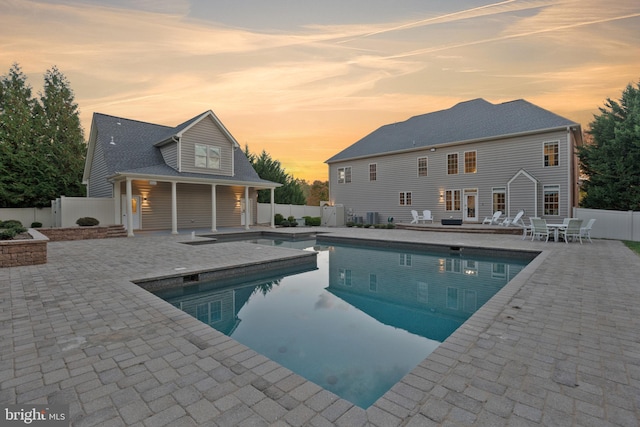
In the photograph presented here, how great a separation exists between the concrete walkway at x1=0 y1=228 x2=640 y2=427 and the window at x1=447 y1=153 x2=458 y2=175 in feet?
50.3

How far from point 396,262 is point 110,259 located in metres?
8.24

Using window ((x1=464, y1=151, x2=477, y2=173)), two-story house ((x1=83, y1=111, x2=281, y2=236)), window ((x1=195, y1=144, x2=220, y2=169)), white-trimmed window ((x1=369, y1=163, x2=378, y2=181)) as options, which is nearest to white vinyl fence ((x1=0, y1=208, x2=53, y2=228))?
two-story house ((x1=83, y1=111, x2=281, y2=236))

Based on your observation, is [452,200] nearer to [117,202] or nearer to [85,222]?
[117,202]

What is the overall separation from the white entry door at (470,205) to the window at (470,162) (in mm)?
1248

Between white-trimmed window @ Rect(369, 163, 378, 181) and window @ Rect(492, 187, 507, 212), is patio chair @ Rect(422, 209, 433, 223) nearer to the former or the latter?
window @ Rect(492, 187, 507, 212)

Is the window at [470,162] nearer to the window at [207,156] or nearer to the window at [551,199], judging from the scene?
the window at [551,199]

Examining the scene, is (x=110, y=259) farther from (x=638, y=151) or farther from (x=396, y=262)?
(x=638, y=151)

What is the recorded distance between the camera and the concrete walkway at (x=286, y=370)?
78.0 inches

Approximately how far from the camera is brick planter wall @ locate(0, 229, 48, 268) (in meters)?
6.98

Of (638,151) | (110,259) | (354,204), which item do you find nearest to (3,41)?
(110,259)

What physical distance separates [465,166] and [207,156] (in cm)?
1576

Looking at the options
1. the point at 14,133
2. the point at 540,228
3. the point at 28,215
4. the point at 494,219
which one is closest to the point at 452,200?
the point at 494,219

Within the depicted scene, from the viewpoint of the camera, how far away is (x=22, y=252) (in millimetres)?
7184

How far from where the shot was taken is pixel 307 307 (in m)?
5.74
